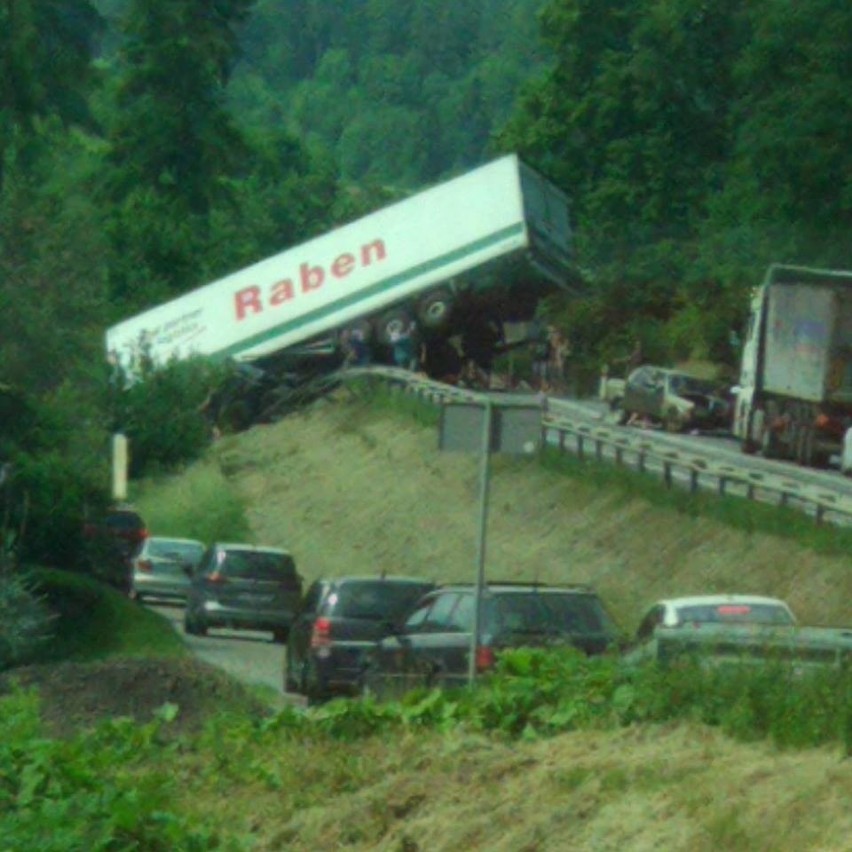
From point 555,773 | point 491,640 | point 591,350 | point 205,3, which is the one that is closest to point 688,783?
point 555,773

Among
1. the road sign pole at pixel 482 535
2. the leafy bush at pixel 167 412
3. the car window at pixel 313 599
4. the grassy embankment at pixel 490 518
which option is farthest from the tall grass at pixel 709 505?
the road sign pole at pixel 482 535

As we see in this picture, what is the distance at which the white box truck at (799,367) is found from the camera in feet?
158

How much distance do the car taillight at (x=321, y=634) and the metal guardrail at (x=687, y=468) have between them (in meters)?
2.71

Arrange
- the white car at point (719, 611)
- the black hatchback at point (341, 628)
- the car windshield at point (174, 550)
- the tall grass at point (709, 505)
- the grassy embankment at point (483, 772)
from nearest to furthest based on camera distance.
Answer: the grassy embankment at point (483, 772)
the white car at point (719, 611)
the black hatchback at point (341, 628)
the tall grass at point (709, 505)
the car windshield at point (174, 550)

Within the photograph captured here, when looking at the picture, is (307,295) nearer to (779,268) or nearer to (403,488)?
(403,488)

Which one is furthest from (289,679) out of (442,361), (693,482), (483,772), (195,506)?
(442,361)

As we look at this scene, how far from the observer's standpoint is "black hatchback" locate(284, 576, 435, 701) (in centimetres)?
2736

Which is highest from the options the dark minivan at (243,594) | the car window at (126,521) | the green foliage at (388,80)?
the green foliage at (388,80)

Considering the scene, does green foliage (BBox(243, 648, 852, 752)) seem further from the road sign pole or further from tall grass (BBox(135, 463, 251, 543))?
tall grass (BBox(135, 463, 251, 543))

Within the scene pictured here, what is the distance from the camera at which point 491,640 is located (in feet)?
71.2

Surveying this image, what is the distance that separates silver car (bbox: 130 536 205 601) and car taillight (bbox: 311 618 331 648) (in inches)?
687

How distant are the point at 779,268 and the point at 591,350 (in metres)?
28.7

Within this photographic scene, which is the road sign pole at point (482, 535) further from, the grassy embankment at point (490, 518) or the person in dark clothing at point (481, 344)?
the person in dark clothing at point (481, 344)

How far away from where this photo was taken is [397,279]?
167 ft
